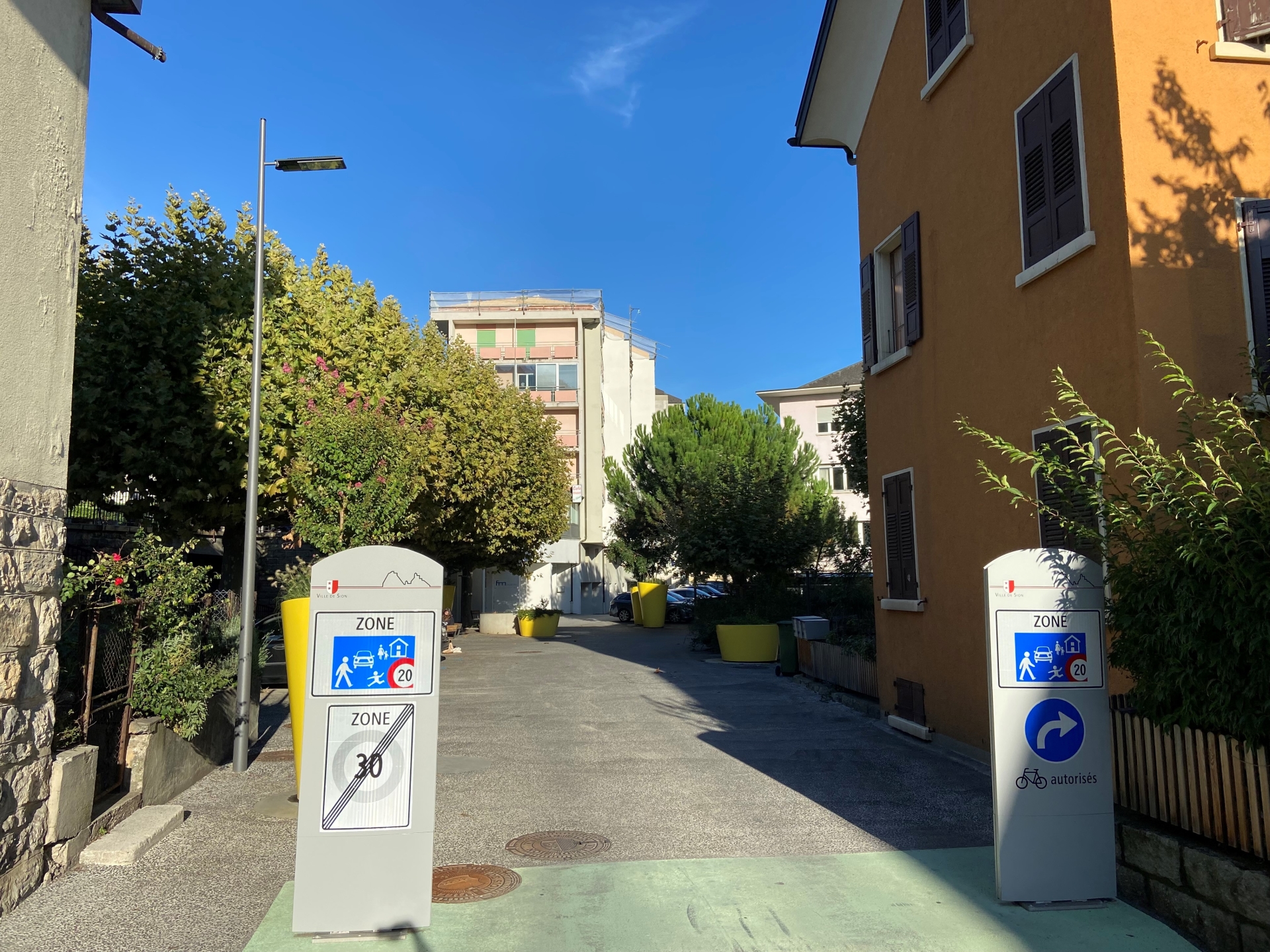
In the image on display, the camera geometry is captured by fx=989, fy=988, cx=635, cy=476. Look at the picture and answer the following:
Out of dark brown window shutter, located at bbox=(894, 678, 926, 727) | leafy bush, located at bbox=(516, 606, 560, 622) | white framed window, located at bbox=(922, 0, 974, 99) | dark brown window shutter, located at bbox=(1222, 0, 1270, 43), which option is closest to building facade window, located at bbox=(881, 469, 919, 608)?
dark brown window shutter, located at bbox=(894, 678, 926, 727)

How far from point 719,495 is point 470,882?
17769 mm

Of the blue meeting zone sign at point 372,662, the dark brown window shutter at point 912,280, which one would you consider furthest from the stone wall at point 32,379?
the dark brown window shutter at point 912,280

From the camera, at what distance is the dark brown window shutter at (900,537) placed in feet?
36.6

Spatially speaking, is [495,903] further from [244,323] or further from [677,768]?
[244,323]

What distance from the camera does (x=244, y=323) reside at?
1517 cm

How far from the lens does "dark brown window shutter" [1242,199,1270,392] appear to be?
7.01 m

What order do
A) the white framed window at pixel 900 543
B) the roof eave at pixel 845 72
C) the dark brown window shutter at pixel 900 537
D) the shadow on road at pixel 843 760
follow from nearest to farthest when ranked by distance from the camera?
the shadow on road at pixel 843 760, the white framed window at pixel 900 543, the dark brown window shutter at pixel 900 537, the roof eave at pixel 845 72

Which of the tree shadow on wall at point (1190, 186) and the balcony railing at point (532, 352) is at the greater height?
the balcony railing at point (532, 352)

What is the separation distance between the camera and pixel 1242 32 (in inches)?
293

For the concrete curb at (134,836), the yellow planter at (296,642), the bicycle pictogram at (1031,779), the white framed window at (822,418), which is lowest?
the concrete curb at (134,836)

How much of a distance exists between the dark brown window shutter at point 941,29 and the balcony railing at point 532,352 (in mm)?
40648

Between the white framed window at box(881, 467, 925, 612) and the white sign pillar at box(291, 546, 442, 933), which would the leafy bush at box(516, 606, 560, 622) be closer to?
the white framed window at box(881, 467, 925, 612)

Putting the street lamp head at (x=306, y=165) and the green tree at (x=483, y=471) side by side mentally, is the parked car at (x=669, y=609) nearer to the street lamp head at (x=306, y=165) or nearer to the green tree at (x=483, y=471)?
the green tree at (x=483, y=471)

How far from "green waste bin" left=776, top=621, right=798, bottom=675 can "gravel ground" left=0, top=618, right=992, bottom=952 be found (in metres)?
2.42
